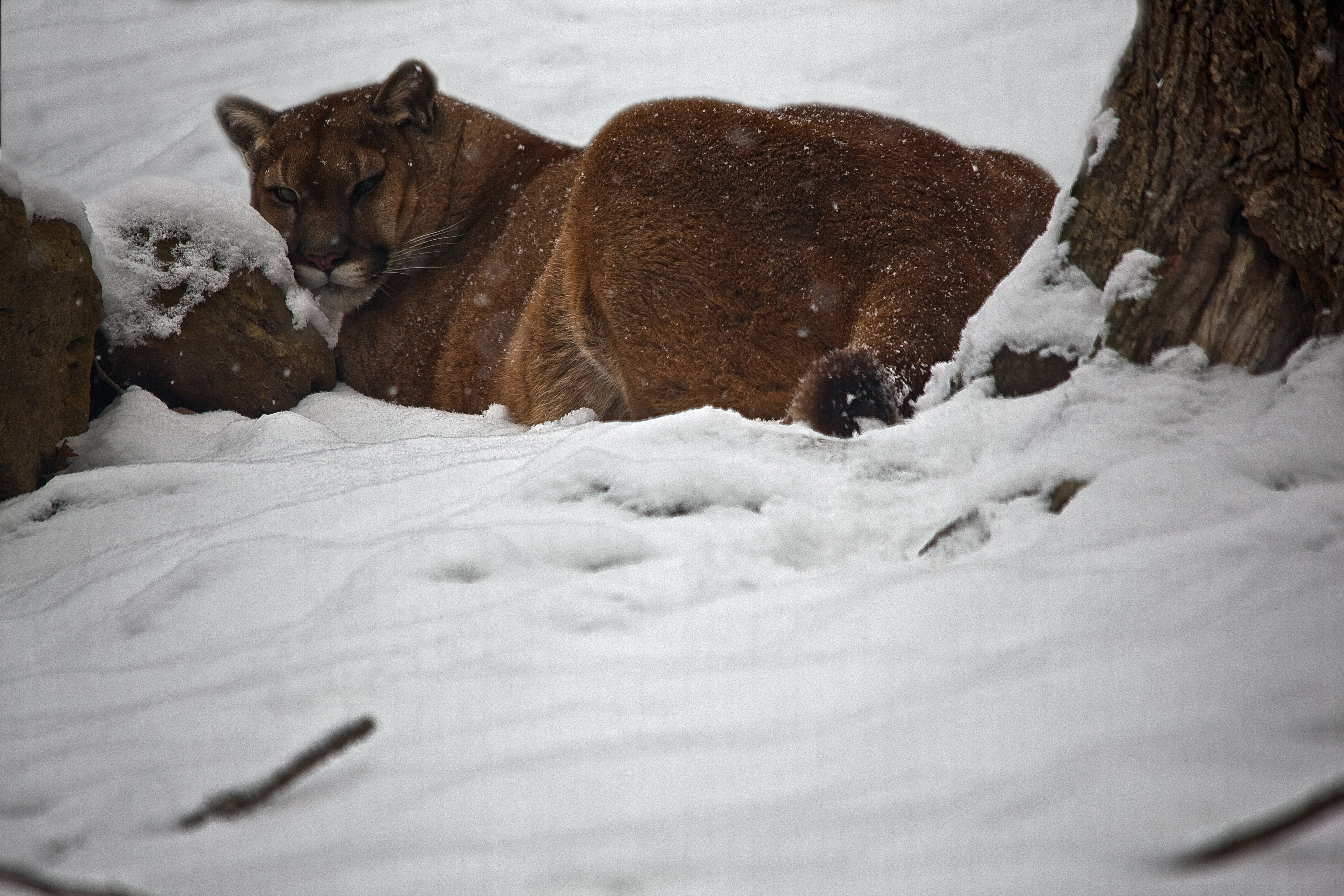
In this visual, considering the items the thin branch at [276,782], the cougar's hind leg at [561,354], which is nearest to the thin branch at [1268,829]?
the thin branch at [276,782]

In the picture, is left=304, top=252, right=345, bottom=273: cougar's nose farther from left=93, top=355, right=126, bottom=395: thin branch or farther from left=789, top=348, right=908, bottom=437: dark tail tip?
left=789, top=348, right=908, bottom=437: dark tail tip

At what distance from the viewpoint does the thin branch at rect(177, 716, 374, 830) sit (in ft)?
3.65

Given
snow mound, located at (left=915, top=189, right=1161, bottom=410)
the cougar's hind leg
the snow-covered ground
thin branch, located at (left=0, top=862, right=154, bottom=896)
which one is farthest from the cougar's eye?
thin branch, located at (left=0, top=862, right=154, bottom=896)

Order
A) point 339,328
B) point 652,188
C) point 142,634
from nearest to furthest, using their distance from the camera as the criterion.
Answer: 1. point 142,634
2. point 652,188
3. point 339,328

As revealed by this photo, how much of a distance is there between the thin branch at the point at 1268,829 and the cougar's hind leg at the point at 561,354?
2587mm

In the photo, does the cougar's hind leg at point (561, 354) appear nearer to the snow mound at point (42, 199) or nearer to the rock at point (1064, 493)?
the snow mound at point (42, 199)

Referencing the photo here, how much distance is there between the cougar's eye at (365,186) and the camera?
3.95 meters

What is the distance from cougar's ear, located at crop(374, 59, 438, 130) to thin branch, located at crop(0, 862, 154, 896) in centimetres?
358

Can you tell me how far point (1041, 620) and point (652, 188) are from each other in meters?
2.21

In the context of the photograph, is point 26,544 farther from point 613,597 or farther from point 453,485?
point 613,597

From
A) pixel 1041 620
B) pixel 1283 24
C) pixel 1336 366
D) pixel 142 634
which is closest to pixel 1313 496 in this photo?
pixel 1336 366

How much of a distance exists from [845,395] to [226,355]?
90.9 inches

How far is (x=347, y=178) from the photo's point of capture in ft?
12.8

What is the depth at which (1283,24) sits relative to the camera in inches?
60.9
